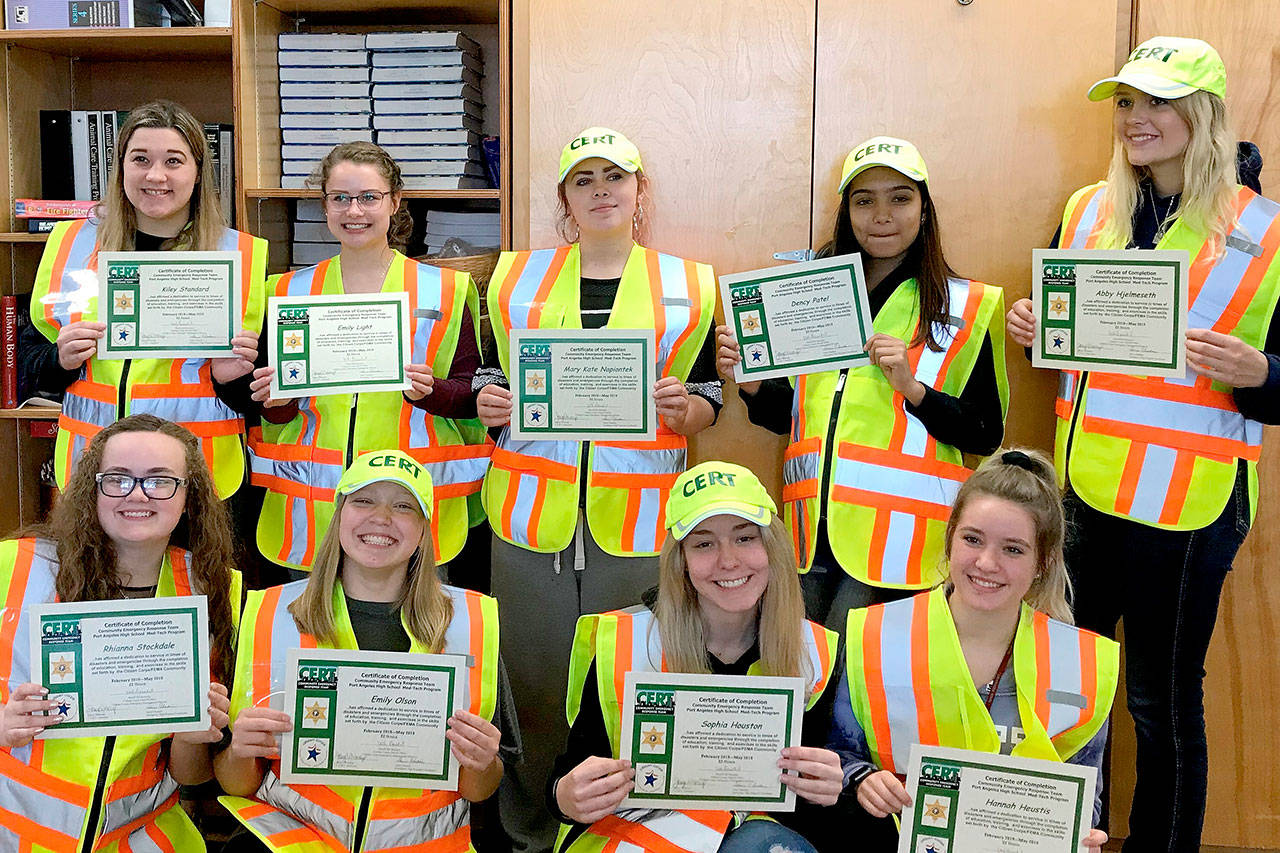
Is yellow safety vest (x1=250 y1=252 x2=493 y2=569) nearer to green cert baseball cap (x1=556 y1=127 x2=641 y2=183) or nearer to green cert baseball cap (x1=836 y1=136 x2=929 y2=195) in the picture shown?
green cert baseball cap (x1=556 y1=127 x2=641 y2=183)

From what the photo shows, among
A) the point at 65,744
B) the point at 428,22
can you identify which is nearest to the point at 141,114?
the point at 428,22

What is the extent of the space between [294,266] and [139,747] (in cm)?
213

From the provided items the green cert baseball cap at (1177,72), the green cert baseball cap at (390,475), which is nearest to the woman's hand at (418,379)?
the green cert baseball cap at (390,475)

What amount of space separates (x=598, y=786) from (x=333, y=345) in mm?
1461

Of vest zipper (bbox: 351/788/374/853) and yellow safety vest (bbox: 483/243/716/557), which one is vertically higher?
yellow safety vest (bbox: 483/243/716/557)

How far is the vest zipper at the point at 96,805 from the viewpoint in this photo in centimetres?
255

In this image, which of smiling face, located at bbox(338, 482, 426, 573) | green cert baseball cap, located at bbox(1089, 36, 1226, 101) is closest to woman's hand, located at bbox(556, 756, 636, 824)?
smiling face, located at bbox(338, 482, 426, 573)

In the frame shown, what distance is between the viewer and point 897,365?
3117 millimetres

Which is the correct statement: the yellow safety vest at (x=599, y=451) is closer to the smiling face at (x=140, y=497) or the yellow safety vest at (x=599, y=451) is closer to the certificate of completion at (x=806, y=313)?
the certificate of completion at (x=806, y=313)

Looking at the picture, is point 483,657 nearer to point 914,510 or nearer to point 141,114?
point 914,510

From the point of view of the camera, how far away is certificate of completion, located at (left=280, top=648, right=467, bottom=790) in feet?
8.29

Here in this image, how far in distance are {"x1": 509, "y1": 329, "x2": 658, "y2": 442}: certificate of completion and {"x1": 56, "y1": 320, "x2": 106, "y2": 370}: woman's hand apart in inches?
44.4

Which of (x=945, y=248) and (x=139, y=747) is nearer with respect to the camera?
(x=139, y=747)

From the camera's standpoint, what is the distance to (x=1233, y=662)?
3.74 metres
